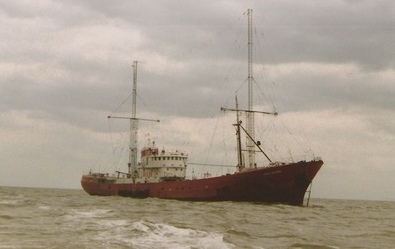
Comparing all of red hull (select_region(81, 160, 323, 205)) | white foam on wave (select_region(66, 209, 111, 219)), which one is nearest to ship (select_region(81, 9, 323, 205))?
red hull (select_region(81, 160, 323, 205))

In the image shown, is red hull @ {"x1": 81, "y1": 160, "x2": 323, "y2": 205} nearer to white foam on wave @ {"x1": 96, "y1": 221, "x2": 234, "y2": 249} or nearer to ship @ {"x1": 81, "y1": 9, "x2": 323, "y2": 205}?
ship @ {"x1": 81, "y1": 9, "x2": 323, "y2": 205}

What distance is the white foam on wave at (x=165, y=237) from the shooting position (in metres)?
18.6

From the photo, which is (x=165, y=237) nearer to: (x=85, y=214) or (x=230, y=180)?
(x=85, y=214)

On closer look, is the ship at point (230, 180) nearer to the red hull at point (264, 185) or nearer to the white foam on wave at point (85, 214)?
the red hull at point (264, 185)

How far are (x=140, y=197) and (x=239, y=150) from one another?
53.0 ft

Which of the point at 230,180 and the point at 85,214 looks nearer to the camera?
the point at 85,214

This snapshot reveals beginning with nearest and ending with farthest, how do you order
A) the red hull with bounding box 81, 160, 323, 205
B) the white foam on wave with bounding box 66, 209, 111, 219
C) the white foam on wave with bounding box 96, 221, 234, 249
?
the white foam on wave with bounding box 96, 221, 234, 249
the white foam on wave with bounding box 66, 209, 111, 219
the red hull with bounding box 81, 160, 323, 205

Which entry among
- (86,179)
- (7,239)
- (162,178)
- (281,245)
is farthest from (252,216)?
(86,179)

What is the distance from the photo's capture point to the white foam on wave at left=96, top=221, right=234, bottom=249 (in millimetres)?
18594

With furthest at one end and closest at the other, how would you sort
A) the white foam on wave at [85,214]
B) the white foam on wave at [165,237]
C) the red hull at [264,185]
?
the red hull at [264,185]
the white foam on wave at [85,214]
the white foam on wave at [165,237]

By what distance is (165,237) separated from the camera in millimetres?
20344

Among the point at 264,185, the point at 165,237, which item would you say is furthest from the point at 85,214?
the point at 264,185

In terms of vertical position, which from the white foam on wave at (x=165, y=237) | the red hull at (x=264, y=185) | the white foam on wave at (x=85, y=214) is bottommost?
the white foam on wave at (x=165, y=237)

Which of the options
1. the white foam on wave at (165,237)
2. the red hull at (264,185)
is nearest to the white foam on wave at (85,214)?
the white foam on wave at (165,237)
